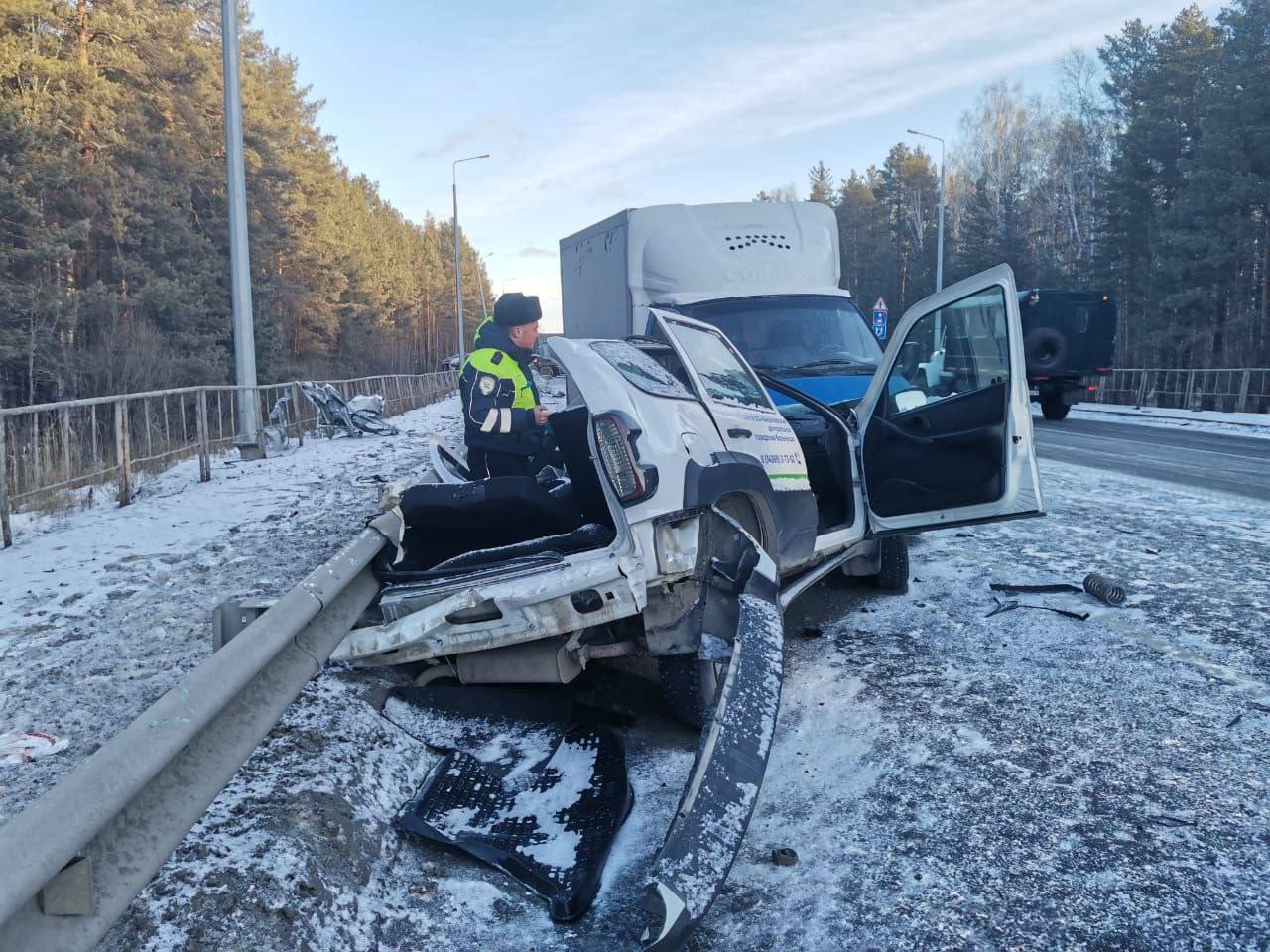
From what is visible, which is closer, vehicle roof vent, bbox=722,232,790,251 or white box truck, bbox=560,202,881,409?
white box truck, bbox=560,202,881,409

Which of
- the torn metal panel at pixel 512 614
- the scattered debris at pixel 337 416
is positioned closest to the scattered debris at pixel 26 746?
the torn metal panel at pixel 512 614

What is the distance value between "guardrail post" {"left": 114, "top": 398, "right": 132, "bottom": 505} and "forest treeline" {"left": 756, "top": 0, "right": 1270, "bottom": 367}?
31.2 meters

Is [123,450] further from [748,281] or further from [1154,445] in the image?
[1154,445]

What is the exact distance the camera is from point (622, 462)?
11.1 feet

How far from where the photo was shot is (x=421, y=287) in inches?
3841

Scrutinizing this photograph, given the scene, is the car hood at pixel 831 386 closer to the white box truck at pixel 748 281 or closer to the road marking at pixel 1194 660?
the white box truck at pixel 748 281

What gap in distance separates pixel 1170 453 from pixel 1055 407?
907 centimetres

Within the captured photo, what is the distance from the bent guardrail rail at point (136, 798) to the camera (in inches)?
58.7

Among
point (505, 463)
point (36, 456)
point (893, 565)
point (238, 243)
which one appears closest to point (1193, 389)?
point (893, 565)

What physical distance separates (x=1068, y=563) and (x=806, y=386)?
2.23 meters

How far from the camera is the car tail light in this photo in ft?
11.0

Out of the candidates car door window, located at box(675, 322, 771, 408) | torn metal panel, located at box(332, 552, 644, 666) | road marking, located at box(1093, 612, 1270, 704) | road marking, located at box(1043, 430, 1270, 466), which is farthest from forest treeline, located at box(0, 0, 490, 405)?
road marking, located at box(1093, 612, 1270, 704)

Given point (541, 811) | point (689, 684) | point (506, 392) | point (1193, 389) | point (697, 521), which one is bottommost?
point (541, 811)

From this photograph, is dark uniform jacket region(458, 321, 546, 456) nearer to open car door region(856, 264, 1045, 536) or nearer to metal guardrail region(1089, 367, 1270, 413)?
open car door region(856, 264, 1045, 536)
